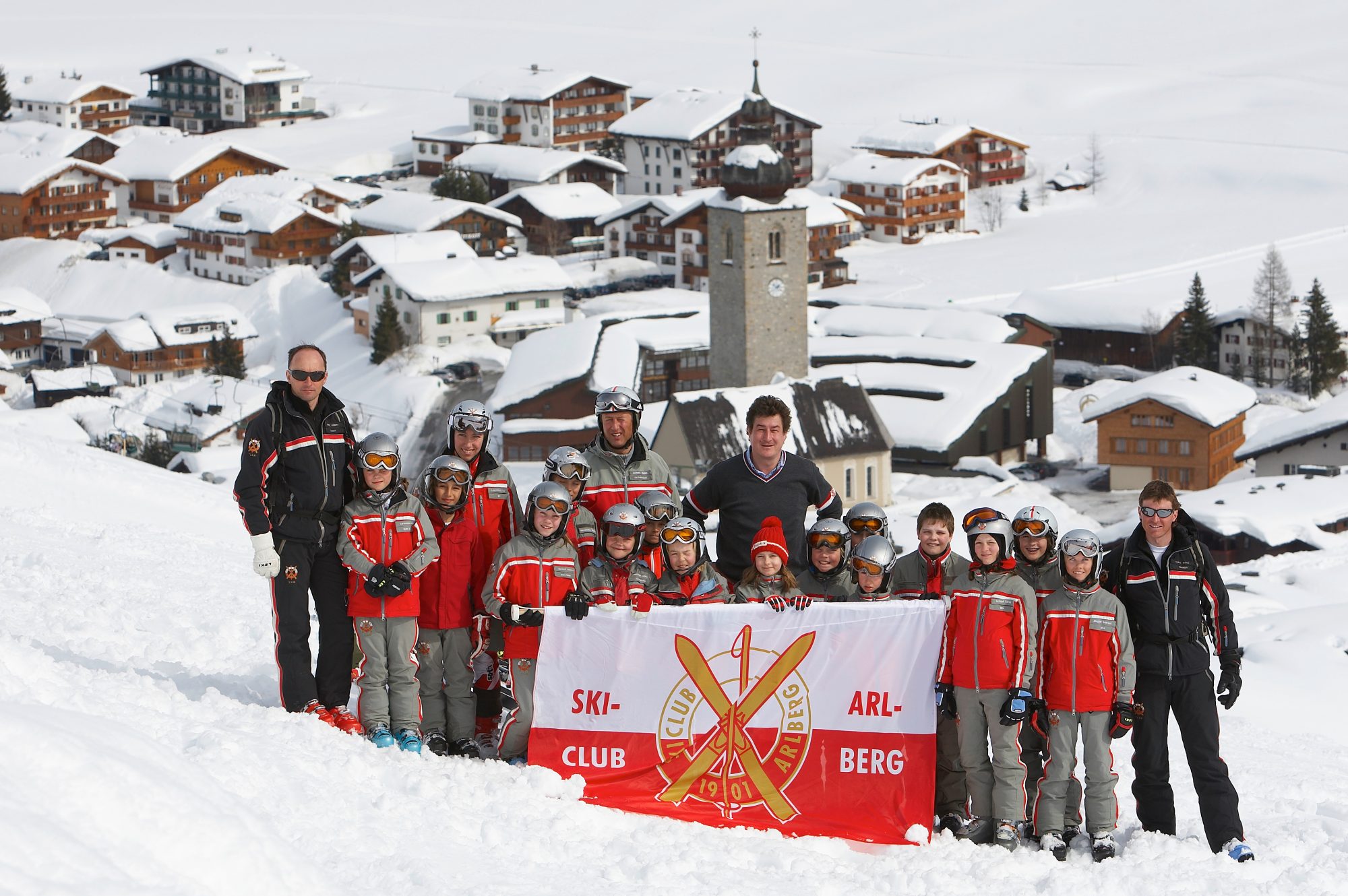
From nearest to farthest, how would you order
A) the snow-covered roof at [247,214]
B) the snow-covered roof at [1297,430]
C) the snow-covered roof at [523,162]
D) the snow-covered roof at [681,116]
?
the snow-covered roof at [1297,430], the snow-covered roof at [247,214], the snow-covered roof at [523,162], the snow-covered roof at [681,116]

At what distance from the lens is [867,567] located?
8641 mm

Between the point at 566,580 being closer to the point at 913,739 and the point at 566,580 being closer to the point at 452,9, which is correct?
the point at 913,739

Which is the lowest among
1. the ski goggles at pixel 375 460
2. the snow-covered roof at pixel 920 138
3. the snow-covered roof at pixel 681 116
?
the ski goggles at pixel 375 460

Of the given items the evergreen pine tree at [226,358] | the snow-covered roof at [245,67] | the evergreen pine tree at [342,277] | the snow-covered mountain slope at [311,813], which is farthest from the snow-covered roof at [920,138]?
the snow-covered mountain slope at [311,813]

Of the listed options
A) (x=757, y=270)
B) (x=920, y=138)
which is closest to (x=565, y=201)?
(x=920, y=138)

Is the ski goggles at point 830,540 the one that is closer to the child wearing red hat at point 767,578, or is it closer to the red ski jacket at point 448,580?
the child wearing red hat at point 767,578

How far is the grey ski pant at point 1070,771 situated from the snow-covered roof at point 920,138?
81256 mm

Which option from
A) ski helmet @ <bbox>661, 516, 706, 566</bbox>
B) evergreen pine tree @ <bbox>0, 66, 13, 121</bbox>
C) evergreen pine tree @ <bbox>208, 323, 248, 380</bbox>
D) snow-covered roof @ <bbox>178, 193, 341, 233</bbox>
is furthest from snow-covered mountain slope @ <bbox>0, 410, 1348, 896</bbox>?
evergreen pine tree @ <bbox>0, 66, 13, 121</bbox>

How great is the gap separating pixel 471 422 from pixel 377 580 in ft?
3.15

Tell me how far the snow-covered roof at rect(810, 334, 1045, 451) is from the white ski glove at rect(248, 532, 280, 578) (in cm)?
3756

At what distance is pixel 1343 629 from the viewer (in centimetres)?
2030

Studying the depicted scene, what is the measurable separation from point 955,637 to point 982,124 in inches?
4038

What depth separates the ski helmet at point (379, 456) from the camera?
28.3 feet

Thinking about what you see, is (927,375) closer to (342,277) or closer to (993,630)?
(342,277)
